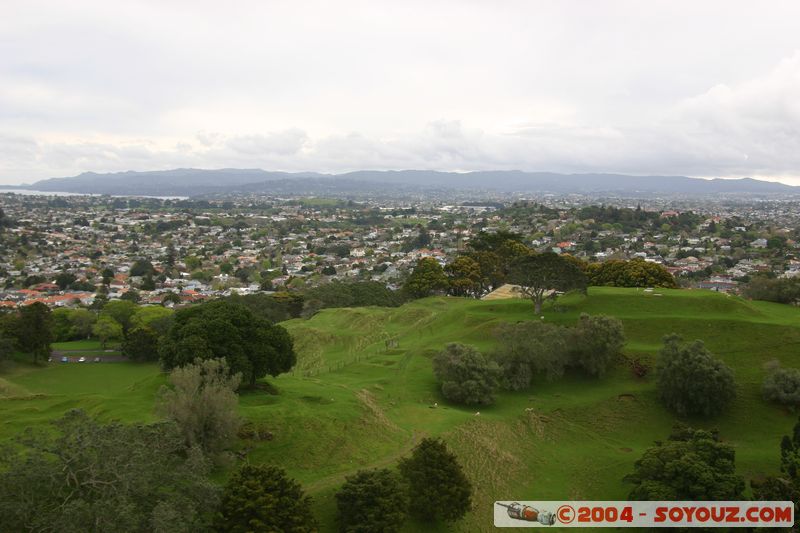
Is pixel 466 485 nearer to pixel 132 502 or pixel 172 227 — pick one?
pixel 132 502

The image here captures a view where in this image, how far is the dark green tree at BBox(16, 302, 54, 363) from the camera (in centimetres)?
3897

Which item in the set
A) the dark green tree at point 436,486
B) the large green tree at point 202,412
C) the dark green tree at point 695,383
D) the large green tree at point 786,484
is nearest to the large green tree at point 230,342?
the large green tree at point 202,412

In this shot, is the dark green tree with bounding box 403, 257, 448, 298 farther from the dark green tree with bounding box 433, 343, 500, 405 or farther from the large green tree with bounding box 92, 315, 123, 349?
the large green tree with bounding box 92, 315, 123, 349

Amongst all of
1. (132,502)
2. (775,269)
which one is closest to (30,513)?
(132,502)

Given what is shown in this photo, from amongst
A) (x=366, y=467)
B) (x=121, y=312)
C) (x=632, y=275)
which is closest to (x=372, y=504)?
(x=366, y=467)

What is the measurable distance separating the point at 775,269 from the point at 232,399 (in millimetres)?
85961

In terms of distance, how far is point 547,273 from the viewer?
3575 centimetres

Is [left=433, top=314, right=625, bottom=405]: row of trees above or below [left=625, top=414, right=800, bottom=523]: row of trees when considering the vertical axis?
above

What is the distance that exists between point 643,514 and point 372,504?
9876 mm

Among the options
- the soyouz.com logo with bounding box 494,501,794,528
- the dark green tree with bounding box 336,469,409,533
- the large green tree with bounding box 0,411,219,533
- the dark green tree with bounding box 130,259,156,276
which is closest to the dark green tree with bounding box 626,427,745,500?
the soyouz.com logo with bounding box 494,501,794,528

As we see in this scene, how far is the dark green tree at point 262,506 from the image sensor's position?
14758 millimetres

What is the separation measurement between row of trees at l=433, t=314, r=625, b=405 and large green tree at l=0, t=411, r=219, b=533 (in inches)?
595

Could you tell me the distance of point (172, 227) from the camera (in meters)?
160

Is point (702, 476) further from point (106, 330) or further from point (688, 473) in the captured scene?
point (106, 330)
